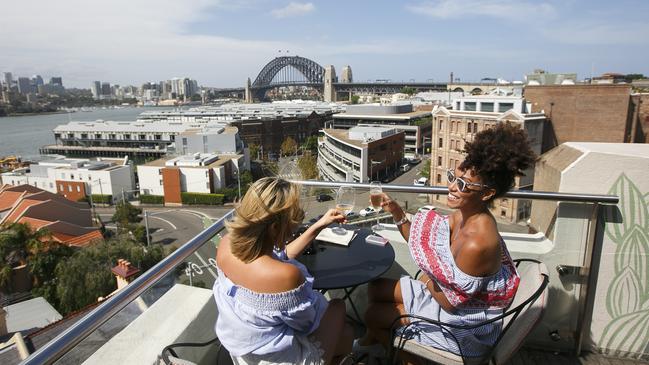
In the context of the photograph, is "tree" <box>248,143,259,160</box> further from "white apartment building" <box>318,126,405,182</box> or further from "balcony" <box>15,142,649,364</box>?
"balcony" <box>15,142,649,364</box>

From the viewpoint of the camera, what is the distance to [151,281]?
1.30 meters

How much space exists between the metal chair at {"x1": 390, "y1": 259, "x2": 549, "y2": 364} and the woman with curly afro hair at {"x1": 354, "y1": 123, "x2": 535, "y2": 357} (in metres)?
0.02

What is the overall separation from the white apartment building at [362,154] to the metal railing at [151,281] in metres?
25.7

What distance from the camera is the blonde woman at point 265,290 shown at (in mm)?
1049

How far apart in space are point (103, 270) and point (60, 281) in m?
1.50

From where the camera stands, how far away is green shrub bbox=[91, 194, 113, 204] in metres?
27.9

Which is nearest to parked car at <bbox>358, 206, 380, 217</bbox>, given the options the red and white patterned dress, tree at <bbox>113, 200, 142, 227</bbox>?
the red and white patterned dress

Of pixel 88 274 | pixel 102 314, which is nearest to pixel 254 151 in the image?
pixel 88 274

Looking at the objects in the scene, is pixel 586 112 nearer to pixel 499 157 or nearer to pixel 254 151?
pixel 499 157

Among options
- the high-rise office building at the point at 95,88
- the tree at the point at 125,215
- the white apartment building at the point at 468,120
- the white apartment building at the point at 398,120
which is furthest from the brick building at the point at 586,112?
the high-rise office building at the point at 95,88

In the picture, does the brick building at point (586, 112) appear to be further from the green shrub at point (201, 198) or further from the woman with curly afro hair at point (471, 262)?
the woman with curly afro hair at point (471, 262)

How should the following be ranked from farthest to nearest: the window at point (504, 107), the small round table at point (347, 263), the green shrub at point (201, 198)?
the green shrub at point (201, 198), the window at point (504, 107), the small round table at point (347, 263)

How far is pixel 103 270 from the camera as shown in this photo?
41.7 ft

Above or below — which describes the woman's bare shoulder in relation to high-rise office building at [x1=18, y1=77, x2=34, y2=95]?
below
